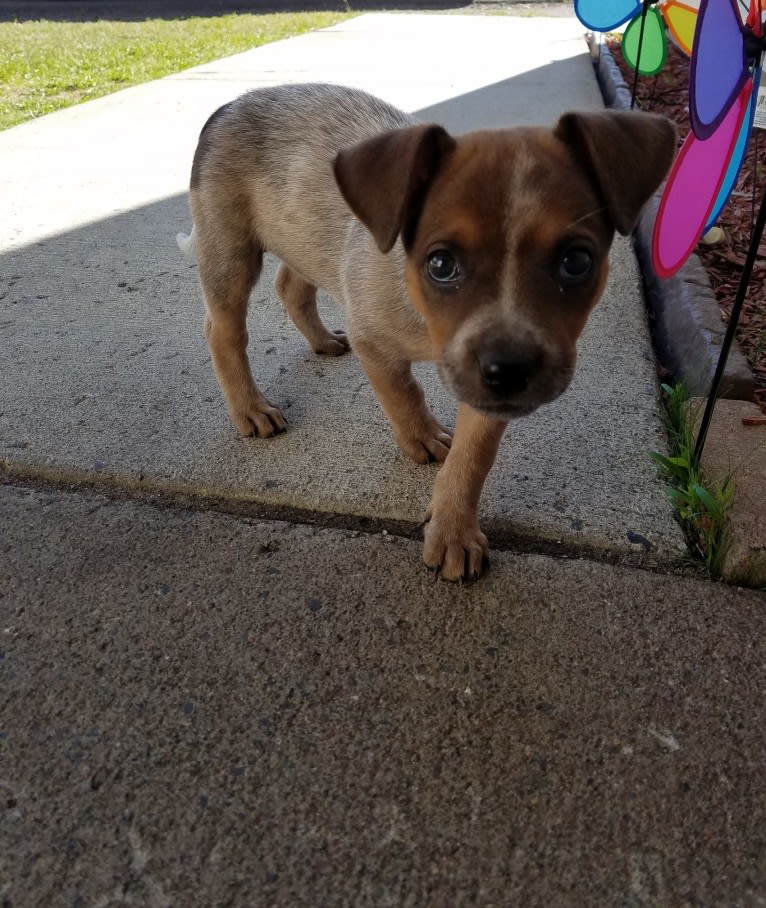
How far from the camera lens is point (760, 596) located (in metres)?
2.42

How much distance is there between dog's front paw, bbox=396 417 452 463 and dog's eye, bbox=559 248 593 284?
3.37ft

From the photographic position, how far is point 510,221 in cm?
195

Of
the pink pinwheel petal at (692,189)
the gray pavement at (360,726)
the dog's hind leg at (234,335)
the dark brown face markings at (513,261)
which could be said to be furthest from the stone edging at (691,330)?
the dog's hind leg at (234,335)

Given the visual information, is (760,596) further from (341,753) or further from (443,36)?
(443,36)

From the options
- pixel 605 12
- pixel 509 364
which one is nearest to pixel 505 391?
pixel 509 364

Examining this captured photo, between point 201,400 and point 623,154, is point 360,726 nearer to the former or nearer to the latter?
point 623,154

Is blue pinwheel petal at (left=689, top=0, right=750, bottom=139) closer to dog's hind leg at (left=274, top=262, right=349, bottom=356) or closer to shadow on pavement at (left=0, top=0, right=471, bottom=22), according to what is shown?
dog's hind leg at (left=274, top=262, right=349, bottom=356)

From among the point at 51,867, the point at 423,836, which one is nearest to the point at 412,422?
the point at 423,836

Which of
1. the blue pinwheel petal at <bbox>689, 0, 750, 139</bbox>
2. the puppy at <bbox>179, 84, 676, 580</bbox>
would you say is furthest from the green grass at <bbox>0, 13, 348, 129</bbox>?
the blue pinwheel petal at <bbox>689, 0, 750, 139</bbox>

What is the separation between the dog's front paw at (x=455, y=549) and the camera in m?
2.49

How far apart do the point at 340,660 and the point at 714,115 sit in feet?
6.09

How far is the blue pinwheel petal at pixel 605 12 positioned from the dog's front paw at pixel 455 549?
12.6 ft

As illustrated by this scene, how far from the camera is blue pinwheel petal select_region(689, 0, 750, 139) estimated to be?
7.04 feet

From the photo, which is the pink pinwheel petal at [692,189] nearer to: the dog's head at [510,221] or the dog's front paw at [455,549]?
the dog's head at [510,221]
